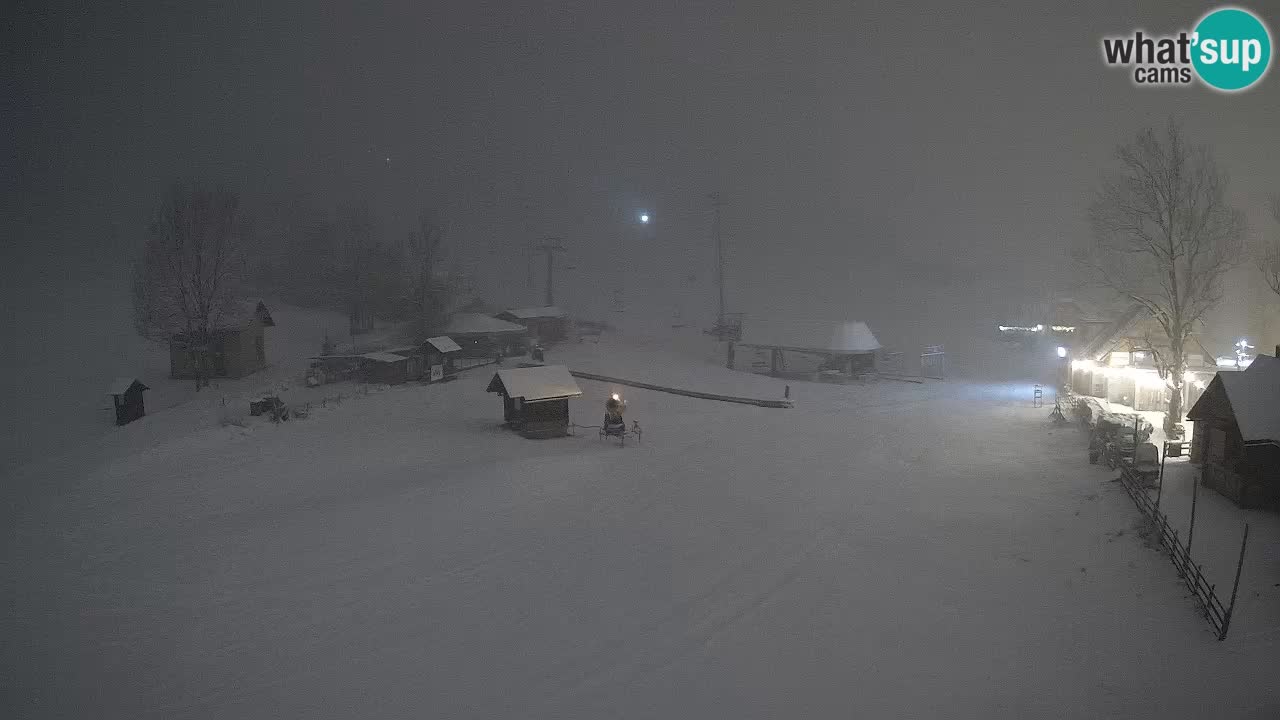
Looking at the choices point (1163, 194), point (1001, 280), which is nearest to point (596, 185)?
point (1001, 280)

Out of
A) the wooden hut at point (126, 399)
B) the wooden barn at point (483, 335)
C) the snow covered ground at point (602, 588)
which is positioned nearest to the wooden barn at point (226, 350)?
the wooden hut at point (126, 399)

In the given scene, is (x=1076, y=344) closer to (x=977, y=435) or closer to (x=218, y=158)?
(x=977, y=435)

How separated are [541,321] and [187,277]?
2500 cm

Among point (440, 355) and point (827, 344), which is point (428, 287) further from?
point (827, 344)

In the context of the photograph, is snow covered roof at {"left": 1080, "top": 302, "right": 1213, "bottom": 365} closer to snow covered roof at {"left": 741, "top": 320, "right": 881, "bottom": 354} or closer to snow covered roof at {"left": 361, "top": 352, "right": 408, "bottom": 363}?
snow covered roof at {"left": 741, "top": 320, "right": 881, "bottom": 354}

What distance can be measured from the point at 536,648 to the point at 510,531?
19.2 ft

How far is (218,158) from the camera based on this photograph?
93625 millimetres

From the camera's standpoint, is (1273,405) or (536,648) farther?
(1273,405)

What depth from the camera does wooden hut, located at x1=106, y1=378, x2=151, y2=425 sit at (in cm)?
3169

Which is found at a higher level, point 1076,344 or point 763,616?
point 1076,344

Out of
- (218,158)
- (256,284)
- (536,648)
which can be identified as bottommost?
(536,648)

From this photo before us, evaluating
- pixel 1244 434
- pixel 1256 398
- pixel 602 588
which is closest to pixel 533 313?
pixel 602 588

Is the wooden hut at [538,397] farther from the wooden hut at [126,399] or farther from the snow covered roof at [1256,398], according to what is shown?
the snow covered roof at [1256,398]

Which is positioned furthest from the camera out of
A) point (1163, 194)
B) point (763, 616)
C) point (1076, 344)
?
point (1076, 344)
